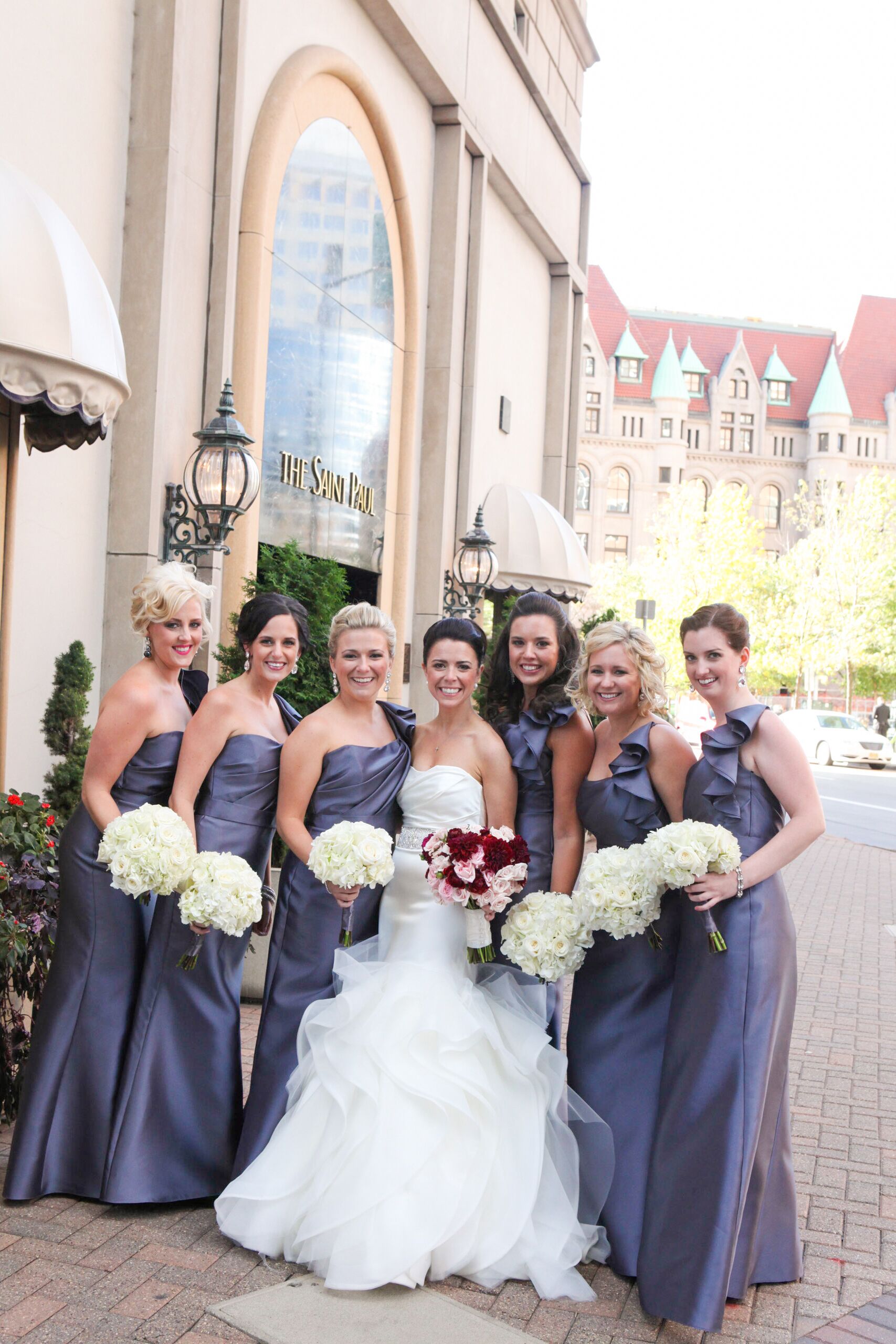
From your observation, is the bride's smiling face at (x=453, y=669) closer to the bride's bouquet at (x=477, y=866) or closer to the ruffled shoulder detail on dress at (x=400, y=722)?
the ruffled shoulder detail on dress at (x=400, y=722)

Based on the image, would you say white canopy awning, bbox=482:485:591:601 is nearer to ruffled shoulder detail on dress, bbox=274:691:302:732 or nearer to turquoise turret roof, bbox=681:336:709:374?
ruffled shoulder detail on dress, bbox=274:691:302:732

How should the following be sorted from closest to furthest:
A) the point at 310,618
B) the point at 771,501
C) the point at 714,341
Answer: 1. the point at 310,618
2. the point at 771,501
3. the point at 714,341

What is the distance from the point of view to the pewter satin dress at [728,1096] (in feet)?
12.4

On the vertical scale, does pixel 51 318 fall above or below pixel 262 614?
above

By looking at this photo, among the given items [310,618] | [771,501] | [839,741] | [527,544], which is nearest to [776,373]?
[771,501]

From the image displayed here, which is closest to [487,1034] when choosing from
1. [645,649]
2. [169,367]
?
[645,649]

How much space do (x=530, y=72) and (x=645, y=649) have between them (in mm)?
16249

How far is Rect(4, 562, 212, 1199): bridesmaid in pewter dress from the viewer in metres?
4.41

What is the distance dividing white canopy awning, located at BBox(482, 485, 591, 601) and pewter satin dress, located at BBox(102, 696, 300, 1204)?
1273cm

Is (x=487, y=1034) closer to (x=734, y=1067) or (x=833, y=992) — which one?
(x=734, y=1067)

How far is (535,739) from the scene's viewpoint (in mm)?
4648

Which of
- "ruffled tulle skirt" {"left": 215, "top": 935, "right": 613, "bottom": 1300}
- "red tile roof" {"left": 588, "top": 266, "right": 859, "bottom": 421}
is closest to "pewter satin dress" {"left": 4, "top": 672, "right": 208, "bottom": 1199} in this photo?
"ruffled tulle skirt" {"left": 215, "top": 935, "right": 613, "bottom": 1300}

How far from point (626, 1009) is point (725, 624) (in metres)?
1.43

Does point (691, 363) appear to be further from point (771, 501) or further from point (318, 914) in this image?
point (318, 914)
